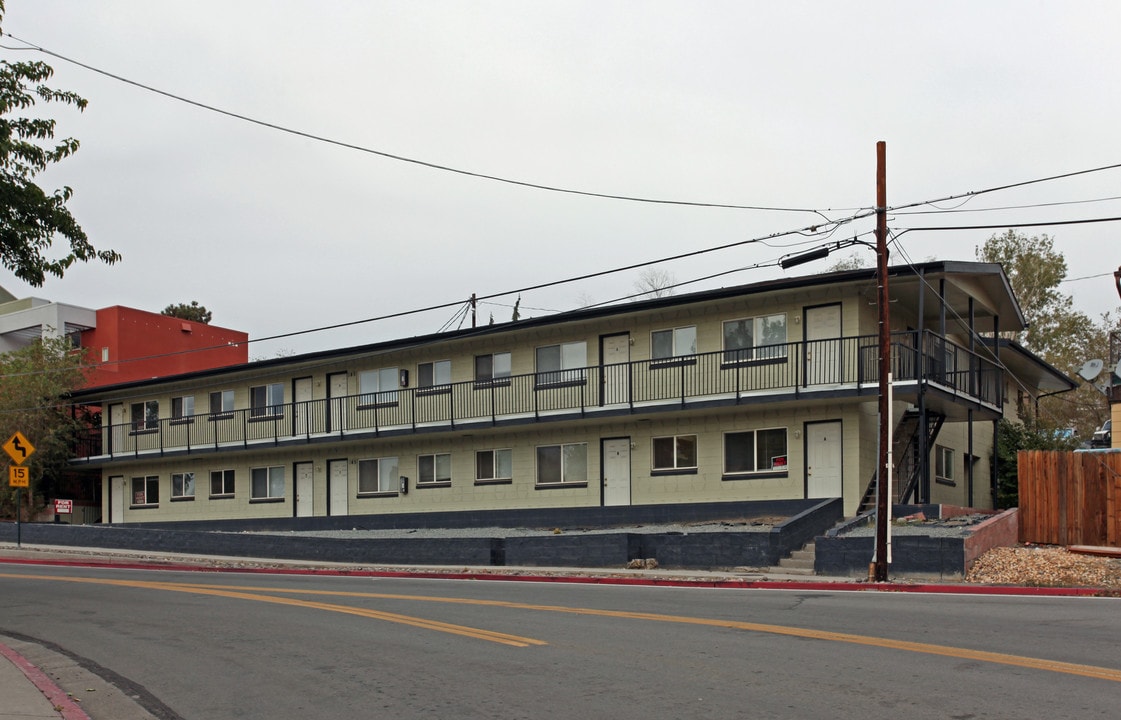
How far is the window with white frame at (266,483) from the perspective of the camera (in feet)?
131

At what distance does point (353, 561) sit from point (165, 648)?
1660cm

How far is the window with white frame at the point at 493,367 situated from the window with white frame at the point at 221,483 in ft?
42.3

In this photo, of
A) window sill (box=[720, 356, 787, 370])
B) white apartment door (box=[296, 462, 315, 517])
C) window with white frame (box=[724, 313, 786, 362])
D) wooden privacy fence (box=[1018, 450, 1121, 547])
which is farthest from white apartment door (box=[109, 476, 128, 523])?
wooden privacy fence (box=[1018, 450, 1121, 547])

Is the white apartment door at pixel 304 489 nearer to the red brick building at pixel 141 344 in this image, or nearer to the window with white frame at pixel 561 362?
the window with white frame at pixel 561 362

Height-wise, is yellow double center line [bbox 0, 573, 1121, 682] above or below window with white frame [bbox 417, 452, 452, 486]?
below

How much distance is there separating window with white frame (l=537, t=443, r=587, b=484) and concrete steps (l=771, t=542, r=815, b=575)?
9.83m

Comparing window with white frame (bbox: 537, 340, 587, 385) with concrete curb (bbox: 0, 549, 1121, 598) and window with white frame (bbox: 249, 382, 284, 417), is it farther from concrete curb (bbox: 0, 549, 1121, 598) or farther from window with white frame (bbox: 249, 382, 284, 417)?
window with white frame (bbox: 249, 382, 284, 417)

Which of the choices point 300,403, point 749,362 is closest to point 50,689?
point 749,362

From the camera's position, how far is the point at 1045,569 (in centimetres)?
1897

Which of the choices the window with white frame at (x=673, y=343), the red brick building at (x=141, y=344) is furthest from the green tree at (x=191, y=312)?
the window with white frame at (x=673, y=343)

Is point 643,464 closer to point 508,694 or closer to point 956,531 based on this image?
point 956,531

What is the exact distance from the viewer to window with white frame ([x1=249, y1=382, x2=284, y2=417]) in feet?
130

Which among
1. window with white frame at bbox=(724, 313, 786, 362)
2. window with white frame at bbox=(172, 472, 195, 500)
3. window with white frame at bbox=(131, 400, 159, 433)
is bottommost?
window with white frame at bbox=(172, 472, 195, 500)

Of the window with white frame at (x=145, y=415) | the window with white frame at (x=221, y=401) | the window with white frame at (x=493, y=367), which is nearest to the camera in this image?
the window with white frame at (x=493, y=367)
